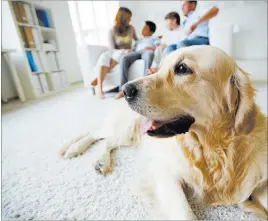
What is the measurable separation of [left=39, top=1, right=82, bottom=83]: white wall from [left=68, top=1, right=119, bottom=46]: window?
0.22 m

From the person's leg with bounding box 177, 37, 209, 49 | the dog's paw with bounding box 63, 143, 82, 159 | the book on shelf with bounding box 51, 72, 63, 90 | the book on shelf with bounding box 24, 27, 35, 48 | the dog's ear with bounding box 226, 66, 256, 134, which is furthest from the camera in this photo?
the book on shelf with bounding box 51, 72, 63, 90

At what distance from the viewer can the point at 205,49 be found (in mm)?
568

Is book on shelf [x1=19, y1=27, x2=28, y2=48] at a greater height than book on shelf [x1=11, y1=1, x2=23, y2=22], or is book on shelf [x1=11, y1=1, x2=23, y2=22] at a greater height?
book on shelf [x1=11, y1=1, x2=23, y2=22]

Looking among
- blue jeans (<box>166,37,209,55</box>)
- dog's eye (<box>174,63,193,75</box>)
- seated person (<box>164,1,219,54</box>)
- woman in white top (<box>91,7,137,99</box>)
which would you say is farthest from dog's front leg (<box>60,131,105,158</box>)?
woman in white top (<box>91,7,137,99</box>)

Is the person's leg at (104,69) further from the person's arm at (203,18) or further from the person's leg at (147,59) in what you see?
the person's arm at (203,18)

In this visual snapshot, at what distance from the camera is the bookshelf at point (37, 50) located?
245 cm

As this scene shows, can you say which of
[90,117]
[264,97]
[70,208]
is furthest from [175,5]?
[70,208]

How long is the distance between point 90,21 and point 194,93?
2066 mm

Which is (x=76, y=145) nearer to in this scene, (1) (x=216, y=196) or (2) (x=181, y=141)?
(2) (x=181, y=141)

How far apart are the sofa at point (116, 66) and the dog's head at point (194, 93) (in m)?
1.86

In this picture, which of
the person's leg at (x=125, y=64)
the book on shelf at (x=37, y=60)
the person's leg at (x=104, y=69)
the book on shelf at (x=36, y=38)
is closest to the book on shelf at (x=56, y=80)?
the book on shelf at (x=37, y=60)

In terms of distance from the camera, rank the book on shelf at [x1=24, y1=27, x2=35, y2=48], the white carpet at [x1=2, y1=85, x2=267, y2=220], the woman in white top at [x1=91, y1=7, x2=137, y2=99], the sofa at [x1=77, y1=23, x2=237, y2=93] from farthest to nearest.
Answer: the book on shelf at [x1=24, y1=27, x2=35, y2=48], the woman in white top at [x1=91, y1=7, x2=137, y2=99], the sofa at [x1=77, y1=23, x2=237, y2=93], the white carpet at [x1=2, y1=85, x2=267, y2=220]

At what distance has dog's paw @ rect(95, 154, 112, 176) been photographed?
86 centimetres

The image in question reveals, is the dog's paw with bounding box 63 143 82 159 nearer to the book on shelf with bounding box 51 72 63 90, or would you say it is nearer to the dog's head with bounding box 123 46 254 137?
the dog's head with bounding box 123 46 254 137
